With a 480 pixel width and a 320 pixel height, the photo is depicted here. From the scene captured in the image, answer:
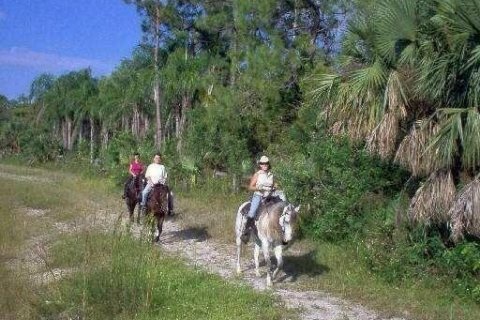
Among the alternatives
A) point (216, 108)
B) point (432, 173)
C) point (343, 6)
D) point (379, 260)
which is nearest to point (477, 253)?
point (432, 173)

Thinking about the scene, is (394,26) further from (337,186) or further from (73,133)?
(73,133)

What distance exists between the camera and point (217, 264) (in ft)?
48.3

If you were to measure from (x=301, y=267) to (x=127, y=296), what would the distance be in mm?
5271

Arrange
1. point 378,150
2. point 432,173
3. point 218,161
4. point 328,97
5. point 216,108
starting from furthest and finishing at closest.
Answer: point 218,161 < point 216,108 < point 328,97 < point 378,150 < point 432,173

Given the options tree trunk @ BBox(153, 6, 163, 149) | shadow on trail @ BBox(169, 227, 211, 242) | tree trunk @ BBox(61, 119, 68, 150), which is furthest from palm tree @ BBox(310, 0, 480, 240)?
tree trunk @ BBox(61, 119, 68, 150)

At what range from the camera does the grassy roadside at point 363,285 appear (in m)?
10.9

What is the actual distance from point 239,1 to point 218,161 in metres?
7.35

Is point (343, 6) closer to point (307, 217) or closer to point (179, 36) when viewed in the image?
point (307, 217)

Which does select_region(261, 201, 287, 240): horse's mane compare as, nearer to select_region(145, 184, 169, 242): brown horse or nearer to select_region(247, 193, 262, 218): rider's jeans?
select_region(247, 193, 262, 218): rider's jeans

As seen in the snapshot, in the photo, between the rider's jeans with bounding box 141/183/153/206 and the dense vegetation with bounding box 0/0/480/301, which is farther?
the rider's jeans with bounding box 141/183/153/206

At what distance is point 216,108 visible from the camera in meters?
26.0

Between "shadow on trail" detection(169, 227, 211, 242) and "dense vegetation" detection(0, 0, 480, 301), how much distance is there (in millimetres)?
2684

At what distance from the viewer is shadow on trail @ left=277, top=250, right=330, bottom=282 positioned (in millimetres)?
13477

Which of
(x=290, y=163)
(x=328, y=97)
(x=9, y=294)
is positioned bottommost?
(x=9, y=294)
